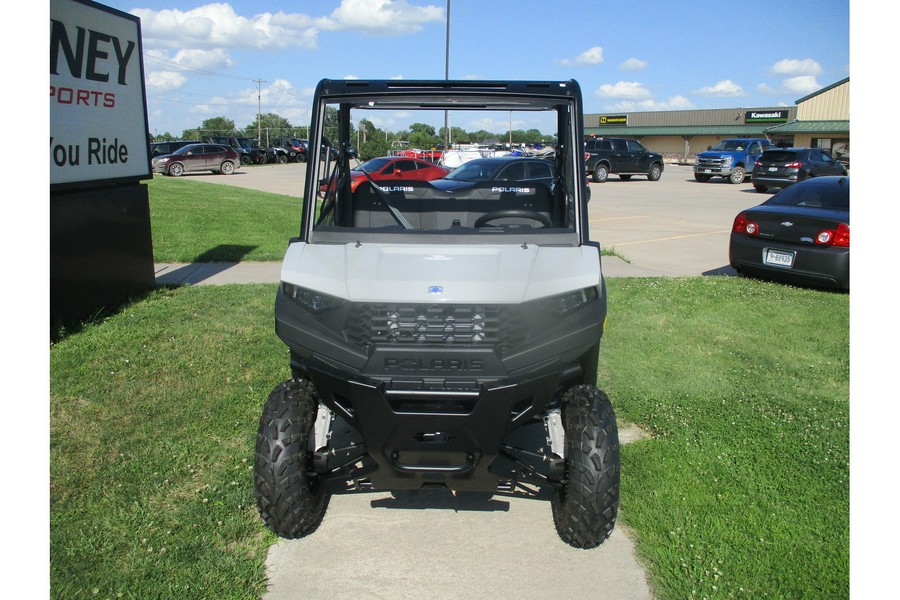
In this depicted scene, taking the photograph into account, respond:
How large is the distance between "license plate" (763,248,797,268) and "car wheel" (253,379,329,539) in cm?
758

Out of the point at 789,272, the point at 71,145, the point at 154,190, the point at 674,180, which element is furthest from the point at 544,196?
the point at 674,180

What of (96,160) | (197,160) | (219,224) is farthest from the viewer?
(197,160)

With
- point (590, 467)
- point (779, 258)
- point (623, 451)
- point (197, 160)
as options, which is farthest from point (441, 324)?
point (197, 160)

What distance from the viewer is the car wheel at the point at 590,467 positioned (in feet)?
10.6

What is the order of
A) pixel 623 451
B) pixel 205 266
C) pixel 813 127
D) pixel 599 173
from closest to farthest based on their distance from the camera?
pixel 623 451, pixel 205 266, pixel 599 173, pixel 813 127

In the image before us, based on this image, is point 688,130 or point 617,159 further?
point 688,130

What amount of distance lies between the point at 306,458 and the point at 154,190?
19751 millimetres

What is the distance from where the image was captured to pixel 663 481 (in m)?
4.19

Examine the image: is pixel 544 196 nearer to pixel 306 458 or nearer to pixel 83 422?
pixel 306 458

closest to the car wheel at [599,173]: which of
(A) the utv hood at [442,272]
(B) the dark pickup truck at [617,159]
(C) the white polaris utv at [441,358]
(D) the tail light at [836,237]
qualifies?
(B) the dark pickup truck at [617,159]

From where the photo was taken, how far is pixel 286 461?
3.29 meters

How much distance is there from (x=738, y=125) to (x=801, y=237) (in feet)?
192

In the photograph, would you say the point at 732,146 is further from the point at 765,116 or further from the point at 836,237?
the point at 765,116

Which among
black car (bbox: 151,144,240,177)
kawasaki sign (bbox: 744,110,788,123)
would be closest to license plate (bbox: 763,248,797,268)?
black car (bbox: 151,144,240,177)
